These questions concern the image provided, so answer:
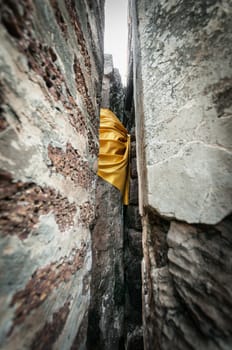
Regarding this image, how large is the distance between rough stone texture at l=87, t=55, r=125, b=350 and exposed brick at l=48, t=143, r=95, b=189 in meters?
1.02

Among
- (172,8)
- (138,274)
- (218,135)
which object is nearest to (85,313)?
(218,135)

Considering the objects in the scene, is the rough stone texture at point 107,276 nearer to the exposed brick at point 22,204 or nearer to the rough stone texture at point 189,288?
the rough stone texture at point 189,288

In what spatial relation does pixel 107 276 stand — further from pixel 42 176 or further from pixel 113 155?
pixel 42 176

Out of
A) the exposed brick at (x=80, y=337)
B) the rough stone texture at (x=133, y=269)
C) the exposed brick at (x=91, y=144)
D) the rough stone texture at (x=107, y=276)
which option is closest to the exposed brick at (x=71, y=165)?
the exposed brick at (x=91, y=144)

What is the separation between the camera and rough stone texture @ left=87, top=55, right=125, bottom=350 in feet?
4.73

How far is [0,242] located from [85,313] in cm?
66

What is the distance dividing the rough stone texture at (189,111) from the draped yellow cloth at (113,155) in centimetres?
110

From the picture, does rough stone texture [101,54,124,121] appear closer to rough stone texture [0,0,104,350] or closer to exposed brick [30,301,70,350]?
rough stone texture [0,0,104,350]

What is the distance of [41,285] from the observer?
383 mm

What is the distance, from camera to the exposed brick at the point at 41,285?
318 mm

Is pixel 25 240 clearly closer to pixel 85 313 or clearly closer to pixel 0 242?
pixel 0 242

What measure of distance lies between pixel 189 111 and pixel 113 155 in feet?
4.29

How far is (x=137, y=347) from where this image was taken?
5.17ft

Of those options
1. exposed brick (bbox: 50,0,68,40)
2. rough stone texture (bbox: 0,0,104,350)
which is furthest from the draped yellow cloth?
exposed brick (bbox: 50,0,68,40)
